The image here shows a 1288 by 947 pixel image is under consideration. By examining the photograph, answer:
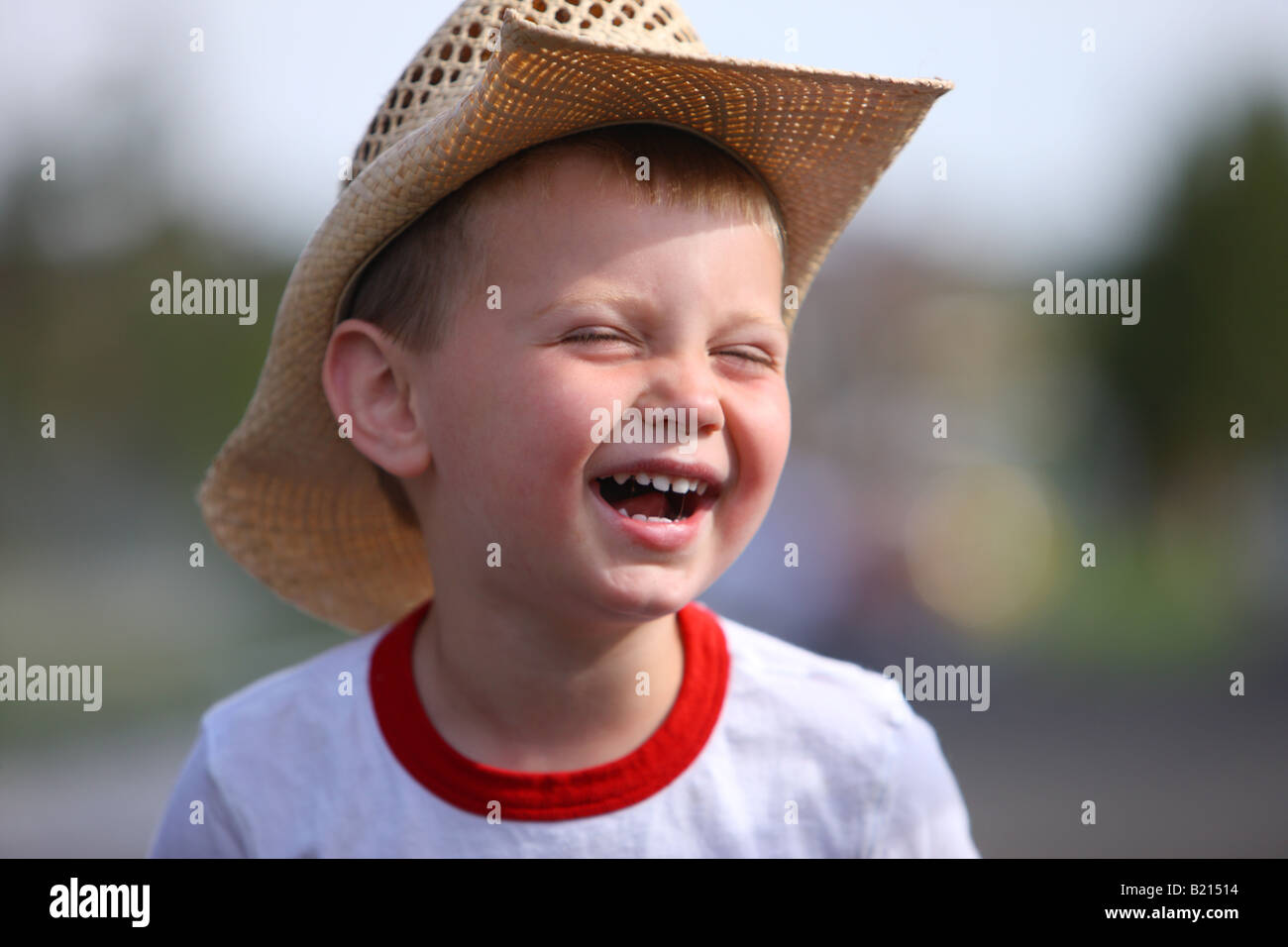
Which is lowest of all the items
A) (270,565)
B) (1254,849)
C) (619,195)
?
(1254,849)

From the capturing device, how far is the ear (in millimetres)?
2018

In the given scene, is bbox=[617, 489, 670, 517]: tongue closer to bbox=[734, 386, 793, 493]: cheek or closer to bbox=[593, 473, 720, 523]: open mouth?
bbox=[593, 473, 720, 523]: open mouth

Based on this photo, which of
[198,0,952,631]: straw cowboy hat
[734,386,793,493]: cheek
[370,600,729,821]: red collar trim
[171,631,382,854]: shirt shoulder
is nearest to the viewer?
[198,0,952,631]: straw cowboy hat

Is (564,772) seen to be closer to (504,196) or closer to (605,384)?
(605,384)

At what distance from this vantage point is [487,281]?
1853 millimetres

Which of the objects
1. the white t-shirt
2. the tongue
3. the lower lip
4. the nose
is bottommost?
the white t-shirt

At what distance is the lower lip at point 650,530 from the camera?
5.83 feet

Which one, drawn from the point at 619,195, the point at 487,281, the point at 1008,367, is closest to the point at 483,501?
the point at 487,281

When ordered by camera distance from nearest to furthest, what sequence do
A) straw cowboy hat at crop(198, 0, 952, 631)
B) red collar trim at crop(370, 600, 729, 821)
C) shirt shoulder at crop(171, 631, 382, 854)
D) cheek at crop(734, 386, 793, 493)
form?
straw cowboy hat at crop(198, 0, 952, 631) < cheek at crop(734, 386, 793, 493) < red collar trim at crop(370, 600, 729, 821) < shirt shoulder at crop(171, 631, 382, 854)

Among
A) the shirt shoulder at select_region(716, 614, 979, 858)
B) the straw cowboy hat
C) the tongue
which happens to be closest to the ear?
the straw cowboy hat

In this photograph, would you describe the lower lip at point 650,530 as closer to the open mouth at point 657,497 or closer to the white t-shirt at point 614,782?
the open mouth at point 657,497

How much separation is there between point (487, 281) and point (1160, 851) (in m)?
6.54

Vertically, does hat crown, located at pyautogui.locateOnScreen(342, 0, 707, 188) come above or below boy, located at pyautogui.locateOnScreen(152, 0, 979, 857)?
above
